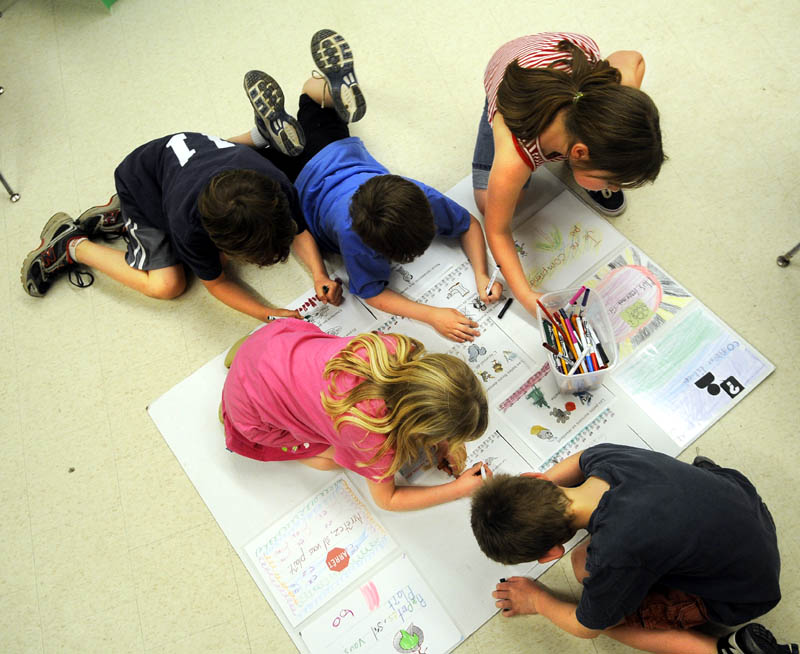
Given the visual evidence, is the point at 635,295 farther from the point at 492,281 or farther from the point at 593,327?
the point at 492,281

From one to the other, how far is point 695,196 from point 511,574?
0.97 m

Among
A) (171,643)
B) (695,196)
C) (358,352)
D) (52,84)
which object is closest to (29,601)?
(171,643)

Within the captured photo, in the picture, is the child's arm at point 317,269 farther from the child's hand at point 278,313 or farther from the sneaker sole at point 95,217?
the sneaker sole at point 95,217

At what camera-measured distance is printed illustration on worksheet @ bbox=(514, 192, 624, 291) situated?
1.37 meters

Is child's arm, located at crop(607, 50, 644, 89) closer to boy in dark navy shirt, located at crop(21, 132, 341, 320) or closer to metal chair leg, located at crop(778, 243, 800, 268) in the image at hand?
metal chair leg, located at crop(778, 243, 800, 268)

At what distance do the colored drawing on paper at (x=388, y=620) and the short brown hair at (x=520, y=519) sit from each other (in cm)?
31

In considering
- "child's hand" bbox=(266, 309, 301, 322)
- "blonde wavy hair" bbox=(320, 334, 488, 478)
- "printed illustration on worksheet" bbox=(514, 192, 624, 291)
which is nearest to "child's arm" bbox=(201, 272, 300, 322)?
"child's hand" bbox=(266, 309, 301, 322)

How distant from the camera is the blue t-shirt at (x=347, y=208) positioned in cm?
122

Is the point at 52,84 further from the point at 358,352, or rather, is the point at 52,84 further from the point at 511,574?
the point at 511,574

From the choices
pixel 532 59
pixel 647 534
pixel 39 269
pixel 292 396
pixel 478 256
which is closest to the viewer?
pixel 647 534

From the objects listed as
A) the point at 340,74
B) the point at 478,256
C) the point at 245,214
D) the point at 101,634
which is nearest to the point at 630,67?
the point at 478,256

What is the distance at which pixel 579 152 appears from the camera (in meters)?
1.03

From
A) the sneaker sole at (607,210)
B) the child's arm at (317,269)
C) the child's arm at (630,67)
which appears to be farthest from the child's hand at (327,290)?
the child's arm at (630,67)

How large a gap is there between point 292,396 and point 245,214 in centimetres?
34
